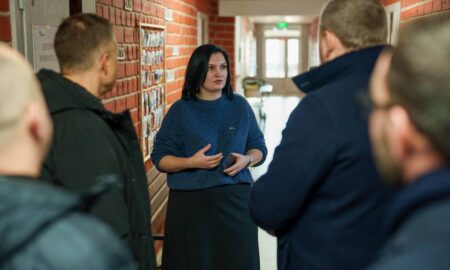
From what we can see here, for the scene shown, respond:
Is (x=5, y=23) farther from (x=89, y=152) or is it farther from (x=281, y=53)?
(x=281, y=53)

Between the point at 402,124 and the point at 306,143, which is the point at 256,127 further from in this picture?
the point at 402,124

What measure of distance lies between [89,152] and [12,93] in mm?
550

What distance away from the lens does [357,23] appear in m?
1.57

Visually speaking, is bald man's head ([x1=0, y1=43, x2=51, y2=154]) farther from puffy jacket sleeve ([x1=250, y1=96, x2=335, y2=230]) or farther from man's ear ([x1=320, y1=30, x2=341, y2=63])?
man's ear ([x1=320, y1=30, x2=341, y2=63])

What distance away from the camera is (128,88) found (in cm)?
307

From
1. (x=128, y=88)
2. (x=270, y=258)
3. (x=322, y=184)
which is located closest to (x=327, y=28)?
(x=322, y=184)

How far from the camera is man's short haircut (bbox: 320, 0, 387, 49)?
1.57m

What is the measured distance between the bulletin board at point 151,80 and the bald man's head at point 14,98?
2.37 m

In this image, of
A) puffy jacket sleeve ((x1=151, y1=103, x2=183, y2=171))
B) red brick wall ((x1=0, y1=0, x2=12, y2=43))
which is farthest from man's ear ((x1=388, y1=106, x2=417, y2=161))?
puffy jacket sleeve ((x1=151, y1=103, x2=183, y2=171))

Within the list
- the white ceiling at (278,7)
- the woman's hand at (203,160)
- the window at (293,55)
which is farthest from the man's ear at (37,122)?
the window at (293,55)

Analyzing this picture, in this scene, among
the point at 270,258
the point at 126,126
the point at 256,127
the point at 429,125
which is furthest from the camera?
the point at 270,258

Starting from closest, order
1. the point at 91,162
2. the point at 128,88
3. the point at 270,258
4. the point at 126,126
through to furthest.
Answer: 1. the point at 91,162
2. the point at 126,126
3. the point at 128,88
4. the point at 270,258

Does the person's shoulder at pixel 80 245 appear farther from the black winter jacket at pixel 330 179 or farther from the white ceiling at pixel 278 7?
the white ceiling at pixel 278 7

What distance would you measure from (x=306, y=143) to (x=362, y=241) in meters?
0.33
